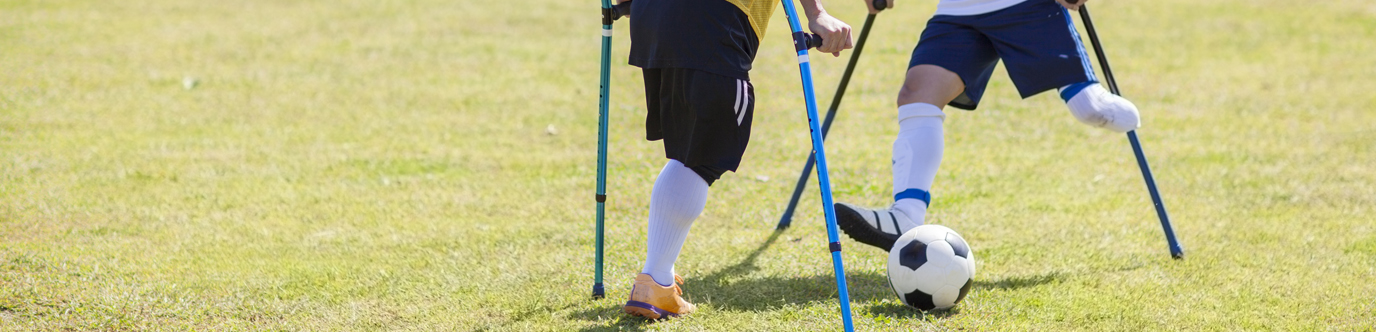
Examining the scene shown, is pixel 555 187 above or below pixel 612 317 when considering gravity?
below

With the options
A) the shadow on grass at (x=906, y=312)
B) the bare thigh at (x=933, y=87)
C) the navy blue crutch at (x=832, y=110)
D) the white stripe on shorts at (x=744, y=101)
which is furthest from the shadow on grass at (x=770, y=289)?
the white stripe on shorts at (x=744, y=101)

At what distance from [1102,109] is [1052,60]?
25 centimetres

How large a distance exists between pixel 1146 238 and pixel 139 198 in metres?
4.44

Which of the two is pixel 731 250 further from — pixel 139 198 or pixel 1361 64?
pixel 1361 64

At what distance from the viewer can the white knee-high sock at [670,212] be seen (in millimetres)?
3508

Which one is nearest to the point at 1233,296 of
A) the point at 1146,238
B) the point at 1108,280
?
the point at 1108,280

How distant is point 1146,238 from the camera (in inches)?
186

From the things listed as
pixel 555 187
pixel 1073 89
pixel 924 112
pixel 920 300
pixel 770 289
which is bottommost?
pixel 555 187

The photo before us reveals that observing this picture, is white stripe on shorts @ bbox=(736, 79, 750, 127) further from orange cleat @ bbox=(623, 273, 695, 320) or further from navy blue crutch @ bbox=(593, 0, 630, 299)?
orange cleat @ bbox=(623, 273, 695, 320)

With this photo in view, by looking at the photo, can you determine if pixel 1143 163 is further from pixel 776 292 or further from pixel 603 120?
pixel 603 120

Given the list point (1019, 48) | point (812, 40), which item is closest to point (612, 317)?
point (812, 40)

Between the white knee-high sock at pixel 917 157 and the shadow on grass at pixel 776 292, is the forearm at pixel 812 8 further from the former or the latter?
the shadow on grass at pixel 776 292

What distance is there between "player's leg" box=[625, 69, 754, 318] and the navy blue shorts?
1.12 m

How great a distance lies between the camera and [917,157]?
411 cm
